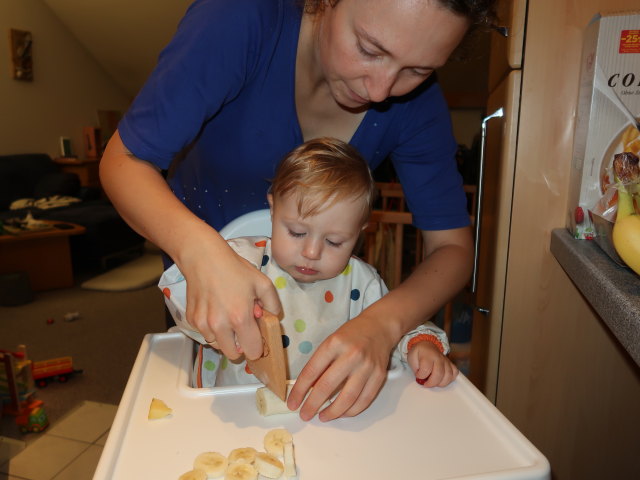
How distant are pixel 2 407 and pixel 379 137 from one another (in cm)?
192

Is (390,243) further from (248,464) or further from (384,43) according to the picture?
(248,464)

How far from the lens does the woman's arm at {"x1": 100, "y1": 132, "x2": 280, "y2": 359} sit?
0.60m

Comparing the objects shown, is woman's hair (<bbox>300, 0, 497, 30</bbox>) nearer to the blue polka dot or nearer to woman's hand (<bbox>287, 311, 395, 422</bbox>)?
woman's hand (<bbox>287, 311, 395, 422</bbox>)

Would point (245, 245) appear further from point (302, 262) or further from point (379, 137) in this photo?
→ point (379, 137)

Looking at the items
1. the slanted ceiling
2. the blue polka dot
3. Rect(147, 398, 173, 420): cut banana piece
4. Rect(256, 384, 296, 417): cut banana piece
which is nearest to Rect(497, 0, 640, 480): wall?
the blue polka dot

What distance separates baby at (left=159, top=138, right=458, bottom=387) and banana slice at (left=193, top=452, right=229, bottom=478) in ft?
0.90

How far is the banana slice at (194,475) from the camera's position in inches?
21.1

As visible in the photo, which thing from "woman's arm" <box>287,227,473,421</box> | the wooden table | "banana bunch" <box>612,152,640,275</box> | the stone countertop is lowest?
the wooden table

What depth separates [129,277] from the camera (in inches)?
149

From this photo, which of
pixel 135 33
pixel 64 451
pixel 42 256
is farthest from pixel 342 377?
pixel 135 33

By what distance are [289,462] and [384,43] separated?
20.8 inches

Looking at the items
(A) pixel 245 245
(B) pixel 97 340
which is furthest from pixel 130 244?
(A) pixel 245 245

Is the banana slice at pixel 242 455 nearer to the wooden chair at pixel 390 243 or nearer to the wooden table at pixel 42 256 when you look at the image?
the wooden chair at pixel 390 243

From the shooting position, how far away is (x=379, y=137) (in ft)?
3.19
